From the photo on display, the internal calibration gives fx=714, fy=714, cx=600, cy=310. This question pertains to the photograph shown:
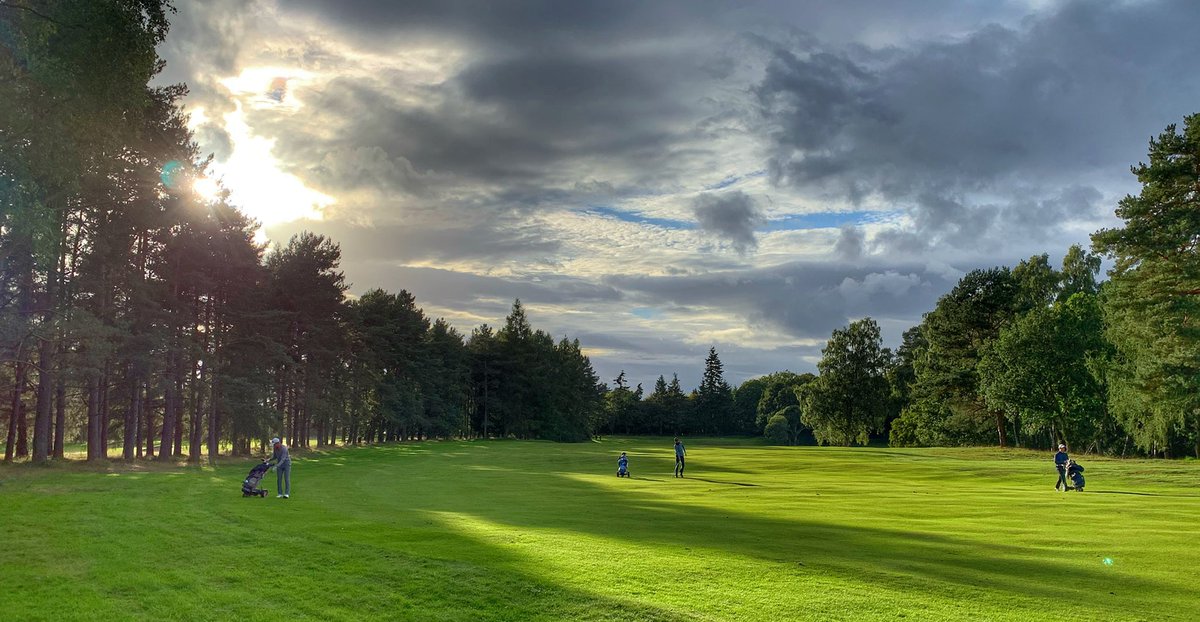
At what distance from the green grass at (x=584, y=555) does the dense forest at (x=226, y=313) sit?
10.5 meters

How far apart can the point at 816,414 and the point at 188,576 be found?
11636 centimetres

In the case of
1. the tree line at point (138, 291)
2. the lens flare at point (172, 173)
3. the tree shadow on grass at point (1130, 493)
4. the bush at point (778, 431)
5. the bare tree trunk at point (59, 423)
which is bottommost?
the bush at point (778, 431)

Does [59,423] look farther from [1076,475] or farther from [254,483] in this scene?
[1076,475]

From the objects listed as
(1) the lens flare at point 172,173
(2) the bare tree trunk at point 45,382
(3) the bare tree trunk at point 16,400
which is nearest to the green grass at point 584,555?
(2) the bare tree trunk at point 45,382

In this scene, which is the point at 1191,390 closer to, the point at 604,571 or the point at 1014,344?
the point at 1014,344

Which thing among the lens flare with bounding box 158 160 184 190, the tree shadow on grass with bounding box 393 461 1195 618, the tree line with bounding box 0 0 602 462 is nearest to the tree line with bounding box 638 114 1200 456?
the tree shadow on grass with bounding box 393 461 1195 618

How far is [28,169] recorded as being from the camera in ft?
68.9

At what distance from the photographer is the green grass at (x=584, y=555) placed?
11.1m

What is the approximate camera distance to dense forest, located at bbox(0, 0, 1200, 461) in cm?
2120

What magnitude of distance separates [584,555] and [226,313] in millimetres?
47822

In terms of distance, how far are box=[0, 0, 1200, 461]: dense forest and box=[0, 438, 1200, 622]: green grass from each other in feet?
34.4

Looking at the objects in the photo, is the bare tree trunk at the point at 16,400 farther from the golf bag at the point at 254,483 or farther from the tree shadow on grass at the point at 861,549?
the tree shadow on grass at the point at 861,549

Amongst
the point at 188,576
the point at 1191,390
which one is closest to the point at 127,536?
the point at 188,576

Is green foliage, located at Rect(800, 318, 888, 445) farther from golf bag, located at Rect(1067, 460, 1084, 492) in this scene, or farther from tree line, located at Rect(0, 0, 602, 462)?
golf bag, located at Rect(1067, 460, 1084, 492)
